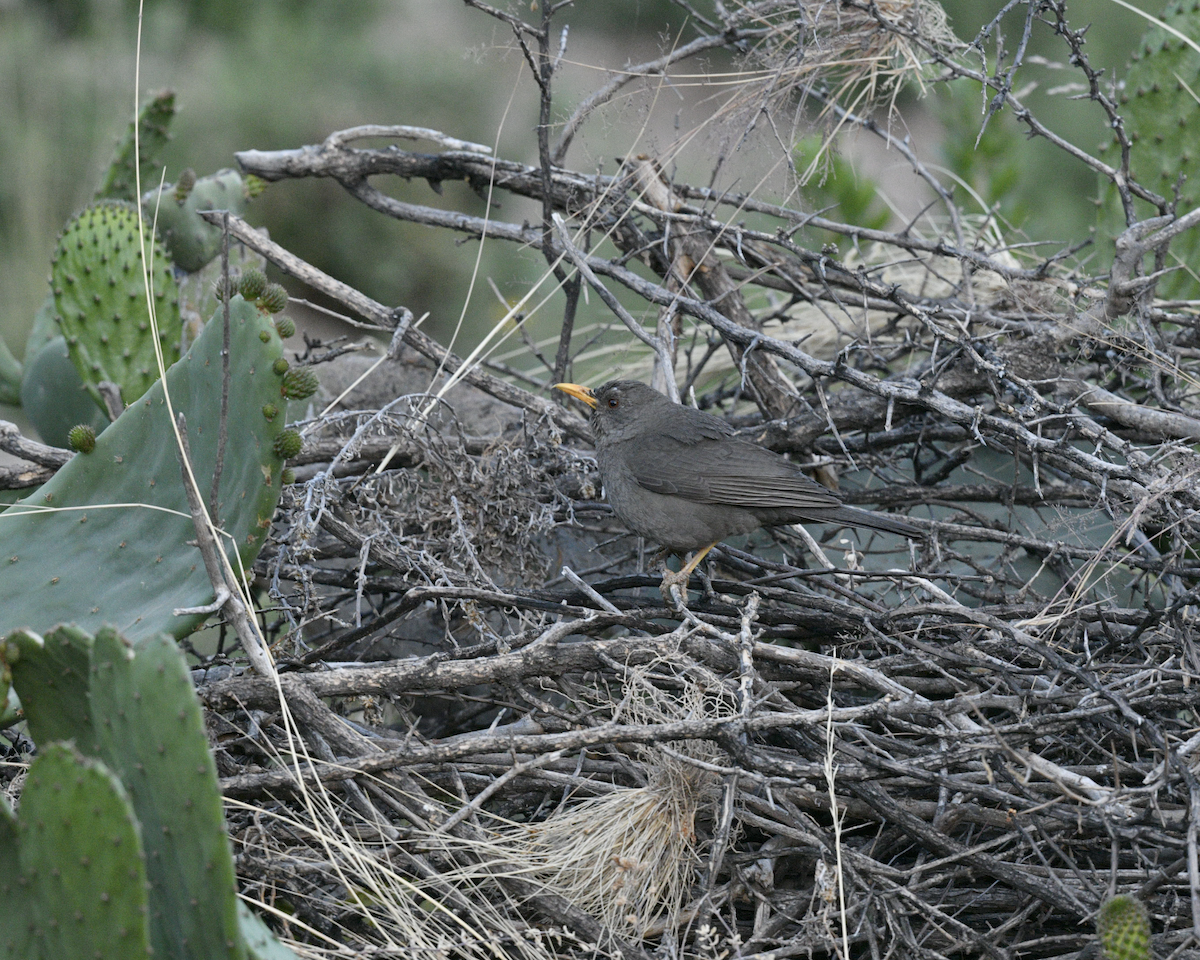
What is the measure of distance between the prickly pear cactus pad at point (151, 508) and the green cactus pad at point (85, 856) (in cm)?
75

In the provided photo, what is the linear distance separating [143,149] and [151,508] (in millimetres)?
2120

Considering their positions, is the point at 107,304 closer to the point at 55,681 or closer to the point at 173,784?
the point at 55,681

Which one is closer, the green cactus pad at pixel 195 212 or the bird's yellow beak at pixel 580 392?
the bird's yellow beak at pixel 580 392

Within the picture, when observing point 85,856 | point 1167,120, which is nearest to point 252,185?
point 85,856

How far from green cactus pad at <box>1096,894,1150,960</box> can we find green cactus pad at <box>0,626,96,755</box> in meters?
1.85

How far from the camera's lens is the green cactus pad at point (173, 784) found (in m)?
1.65

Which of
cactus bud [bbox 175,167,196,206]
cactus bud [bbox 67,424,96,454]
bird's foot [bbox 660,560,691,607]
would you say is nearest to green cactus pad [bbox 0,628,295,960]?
cactus bud [bbox 67,424,96,454]

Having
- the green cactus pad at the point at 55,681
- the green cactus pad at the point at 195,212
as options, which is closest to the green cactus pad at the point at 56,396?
the green cactus pad at the point at 195,212

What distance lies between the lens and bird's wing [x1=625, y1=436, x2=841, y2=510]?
3240 mm

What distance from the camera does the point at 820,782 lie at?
241 centimetres

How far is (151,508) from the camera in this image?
2.64 metres

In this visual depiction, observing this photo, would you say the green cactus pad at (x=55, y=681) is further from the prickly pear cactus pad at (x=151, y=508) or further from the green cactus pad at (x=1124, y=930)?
the green cactus pad at (x=1124, y=930)

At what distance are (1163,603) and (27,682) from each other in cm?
316

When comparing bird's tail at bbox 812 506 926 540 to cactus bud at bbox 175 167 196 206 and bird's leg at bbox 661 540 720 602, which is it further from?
cactus bud at bbox 175 167 196 206
